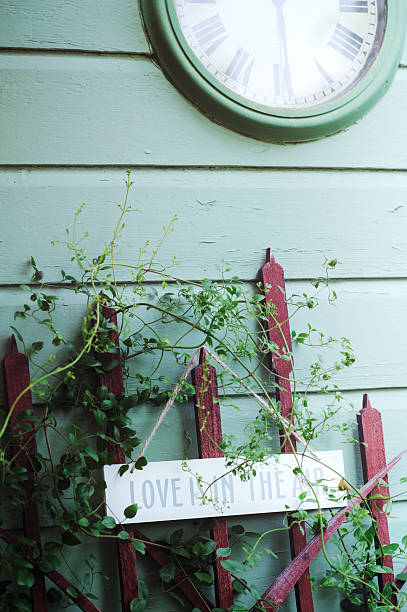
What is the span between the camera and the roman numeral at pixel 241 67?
1.28m

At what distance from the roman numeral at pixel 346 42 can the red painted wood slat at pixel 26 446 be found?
92cm

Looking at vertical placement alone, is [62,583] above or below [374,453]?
below

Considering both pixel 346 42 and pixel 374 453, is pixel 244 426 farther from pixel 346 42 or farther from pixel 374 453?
pixel 346 42

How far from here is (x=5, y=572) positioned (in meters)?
1.08

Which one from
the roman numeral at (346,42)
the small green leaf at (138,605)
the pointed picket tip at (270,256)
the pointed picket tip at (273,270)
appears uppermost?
the roman numeral at (346,42)

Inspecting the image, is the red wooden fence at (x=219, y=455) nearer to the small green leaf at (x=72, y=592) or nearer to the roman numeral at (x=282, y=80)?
the small green leaf at (x=72, y=592)

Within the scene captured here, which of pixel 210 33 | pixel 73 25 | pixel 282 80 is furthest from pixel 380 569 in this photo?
pixel 73 25

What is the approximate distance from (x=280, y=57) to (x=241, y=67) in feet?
0.30

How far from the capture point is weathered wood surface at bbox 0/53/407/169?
1.20 metres

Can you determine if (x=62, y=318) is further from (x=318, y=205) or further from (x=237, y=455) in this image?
(x=318, y=205)

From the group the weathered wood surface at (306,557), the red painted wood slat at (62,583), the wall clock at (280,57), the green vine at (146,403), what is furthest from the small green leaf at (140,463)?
the wall clock at (280,57)

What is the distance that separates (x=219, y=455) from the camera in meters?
1.17

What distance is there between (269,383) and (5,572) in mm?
594

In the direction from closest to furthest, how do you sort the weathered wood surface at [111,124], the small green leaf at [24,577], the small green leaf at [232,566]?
the small green leaf at [24,577] → the small green leaf at [232,566] → the weathered wood surface at [111,124]
